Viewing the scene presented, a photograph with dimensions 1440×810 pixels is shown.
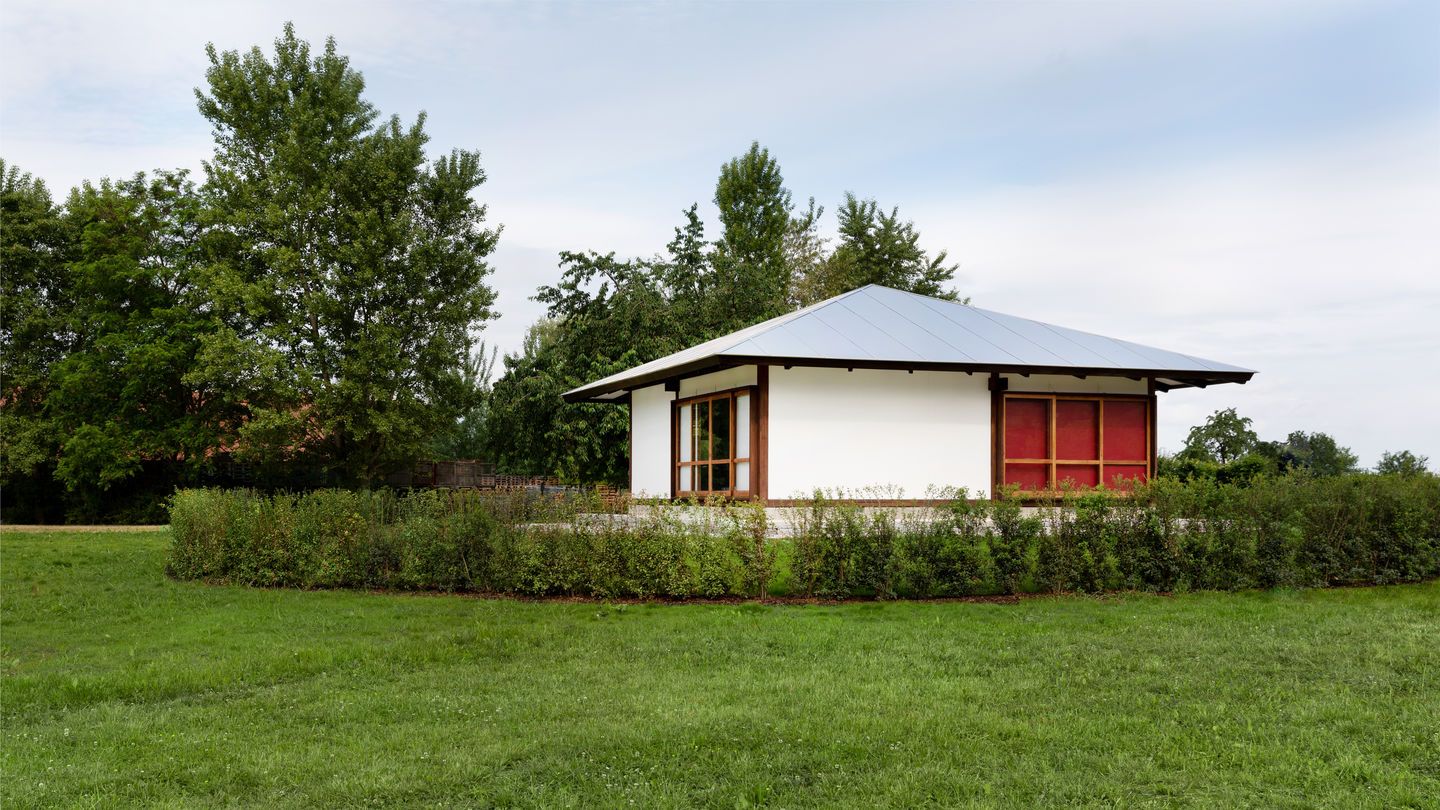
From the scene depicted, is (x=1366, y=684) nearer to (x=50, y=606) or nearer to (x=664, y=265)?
(x=50, y=606)

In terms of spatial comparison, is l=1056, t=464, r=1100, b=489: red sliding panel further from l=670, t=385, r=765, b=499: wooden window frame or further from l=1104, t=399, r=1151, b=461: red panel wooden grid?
l=670, t=385, r=765, b=499: wooden window frame

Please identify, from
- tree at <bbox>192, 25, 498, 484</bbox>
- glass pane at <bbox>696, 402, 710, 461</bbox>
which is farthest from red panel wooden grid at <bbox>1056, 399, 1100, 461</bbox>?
tree at <bbox>192, 25, 498, 484</bbox>

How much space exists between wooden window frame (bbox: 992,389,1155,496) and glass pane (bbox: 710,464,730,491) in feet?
14.6

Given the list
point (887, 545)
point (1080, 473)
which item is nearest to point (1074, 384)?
point (1080, 473)

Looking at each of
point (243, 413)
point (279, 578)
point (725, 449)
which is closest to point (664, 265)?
point (243, 413)

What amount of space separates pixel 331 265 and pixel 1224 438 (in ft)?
76.5

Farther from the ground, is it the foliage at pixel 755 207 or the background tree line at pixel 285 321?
the foliage at pixel 755 207

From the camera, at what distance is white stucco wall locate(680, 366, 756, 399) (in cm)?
1647

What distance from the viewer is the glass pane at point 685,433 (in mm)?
18984

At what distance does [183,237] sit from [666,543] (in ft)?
82.1

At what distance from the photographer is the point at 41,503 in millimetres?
29734

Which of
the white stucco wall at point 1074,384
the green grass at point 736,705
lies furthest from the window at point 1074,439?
the green grass at point 736,705

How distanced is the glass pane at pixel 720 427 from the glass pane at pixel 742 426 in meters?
0.34

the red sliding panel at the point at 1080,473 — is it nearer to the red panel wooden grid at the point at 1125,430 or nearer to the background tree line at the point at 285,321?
the red panel wooden grid at the point at 1125,430
